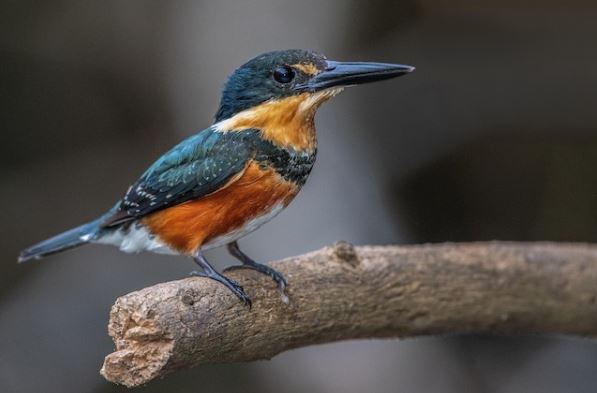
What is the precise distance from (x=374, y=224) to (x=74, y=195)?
1554mm

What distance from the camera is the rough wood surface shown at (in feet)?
8.50

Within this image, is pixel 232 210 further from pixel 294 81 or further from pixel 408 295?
pixel 408 295

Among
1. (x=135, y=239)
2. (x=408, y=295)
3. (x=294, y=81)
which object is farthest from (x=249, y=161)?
(x=408, y=295)

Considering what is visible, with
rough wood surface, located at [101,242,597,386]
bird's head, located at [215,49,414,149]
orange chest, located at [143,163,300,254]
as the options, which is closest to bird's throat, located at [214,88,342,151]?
bird's head, located at [215,49,414,149]

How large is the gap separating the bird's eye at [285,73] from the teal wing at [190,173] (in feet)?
0.61

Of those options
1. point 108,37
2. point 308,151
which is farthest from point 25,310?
point 308,151

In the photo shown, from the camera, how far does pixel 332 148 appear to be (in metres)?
4.51

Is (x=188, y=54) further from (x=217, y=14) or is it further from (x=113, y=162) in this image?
(x=113, y=162)

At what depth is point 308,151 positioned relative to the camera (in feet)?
9.43

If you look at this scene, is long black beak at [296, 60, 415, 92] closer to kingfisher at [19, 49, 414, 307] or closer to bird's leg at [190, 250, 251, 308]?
kingfisher at [19, 49, 414, 307]

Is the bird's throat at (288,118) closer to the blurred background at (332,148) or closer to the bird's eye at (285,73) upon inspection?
the bird's eye at (285,73)

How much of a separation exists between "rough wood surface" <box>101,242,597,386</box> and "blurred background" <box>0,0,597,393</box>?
1.54 metres

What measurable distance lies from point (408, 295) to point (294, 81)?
0.72 meters

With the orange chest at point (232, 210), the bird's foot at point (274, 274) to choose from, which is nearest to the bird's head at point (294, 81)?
the orange chest at point (232, 210)
